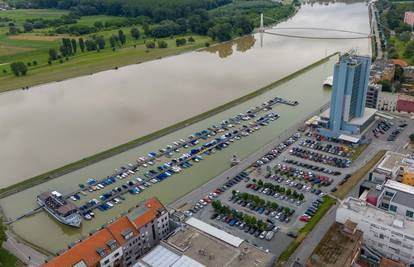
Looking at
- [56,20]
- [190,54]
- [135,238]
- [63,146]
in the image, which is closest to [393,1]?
[190,54]

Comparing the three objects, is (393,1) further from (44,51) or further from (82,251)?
(82,251)

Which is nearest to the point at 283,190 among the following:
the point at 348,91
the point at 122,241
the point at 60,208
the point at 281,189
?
the point at 281,189

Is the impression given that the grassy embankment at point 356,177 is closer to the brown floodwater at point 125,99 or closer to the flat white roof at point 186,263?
the flat white roof at point 186,263

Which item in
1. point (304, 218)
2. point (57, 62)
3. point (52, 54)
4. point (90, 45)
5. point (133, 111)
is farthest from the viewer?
point (90, 45)

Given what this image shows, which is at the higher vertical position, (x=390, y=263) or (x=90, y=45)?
(x=90, y=45)

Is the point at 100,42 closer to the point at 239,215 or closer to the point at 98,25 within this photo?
the point at 98,25

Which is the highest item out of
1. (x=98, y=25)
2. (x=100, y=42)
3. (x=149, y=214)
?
(x=98, y=25)
